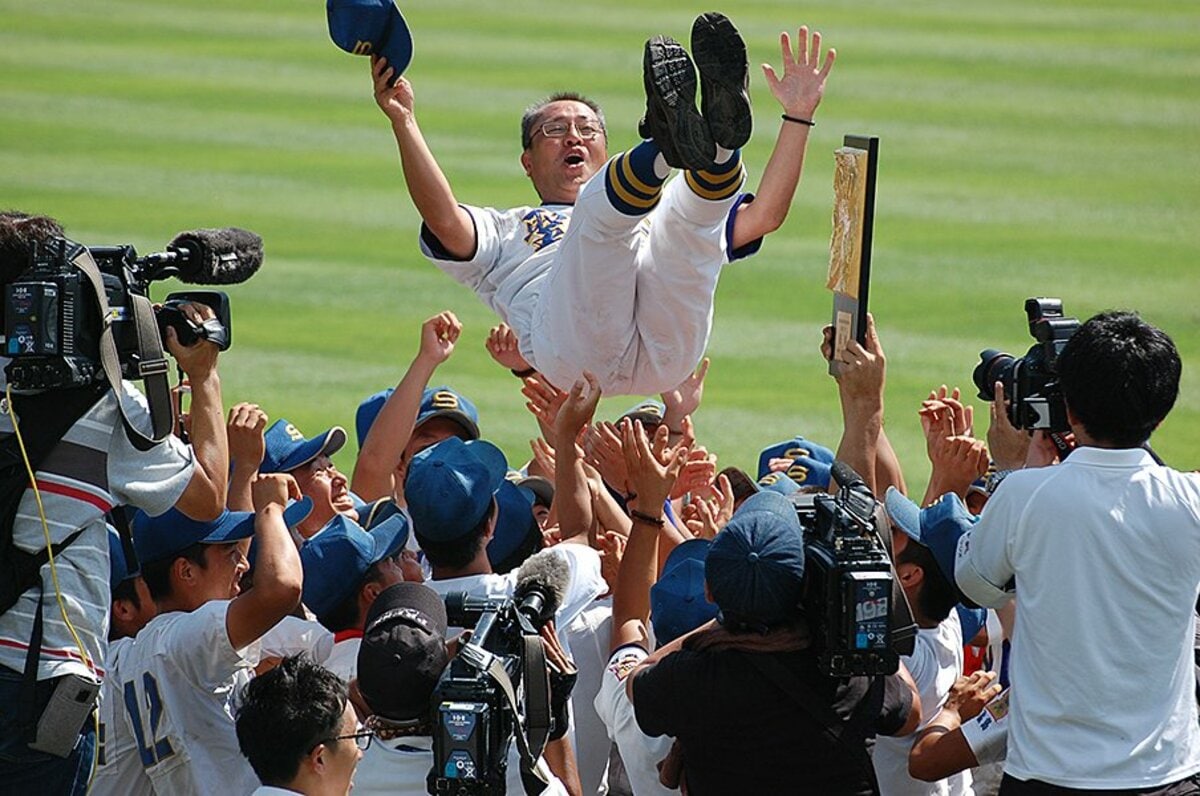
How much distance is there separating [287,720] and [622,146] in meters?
12.1

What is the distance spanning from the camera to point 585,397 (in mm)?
4957

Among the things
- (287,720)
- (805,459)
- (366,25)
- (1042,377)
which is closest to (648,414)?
(805,459)

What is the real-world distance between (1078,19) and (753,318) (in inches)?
386

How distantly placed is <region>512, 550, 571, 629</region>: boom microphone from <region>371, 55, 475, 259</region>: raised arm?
2166 millimetres

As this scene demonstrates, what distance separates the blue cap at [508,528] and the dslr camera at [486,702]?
3.97ft

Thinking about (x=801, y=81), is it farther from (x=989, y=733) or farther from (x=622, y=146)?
(x=622, y=146)

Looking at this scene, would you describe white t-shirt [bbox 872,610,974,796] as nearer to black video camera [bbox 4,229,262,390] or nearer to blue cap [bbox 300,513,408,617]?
blue cap [bbox 300,513,408,617]

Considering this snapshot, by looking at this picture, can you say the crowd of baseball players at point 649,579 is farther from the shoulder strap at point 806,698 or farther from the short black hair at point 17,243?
the short black hair at point 17,243

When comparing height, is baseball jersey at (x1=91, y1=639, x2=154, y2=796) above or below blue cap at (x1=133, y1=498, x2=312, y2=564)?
below

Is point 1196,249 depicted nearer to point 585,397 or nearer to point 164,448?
point 585,397

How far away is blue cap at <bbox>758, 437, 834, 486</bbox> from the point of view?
5.52 meters

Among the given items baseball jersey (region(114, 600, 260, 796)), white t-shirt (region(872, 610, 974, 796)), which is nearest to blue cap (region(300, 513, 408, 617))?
baseball jersey (region(114, 600, 260, 796))

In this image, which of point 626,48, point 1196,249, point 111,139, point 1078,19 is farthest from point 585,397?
point 1078,19

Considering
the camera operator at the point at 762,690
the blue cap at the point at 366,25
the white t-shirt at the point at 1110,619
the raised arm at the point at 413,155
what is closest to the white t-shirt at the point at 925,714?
the camera operator at the point at 762,690
